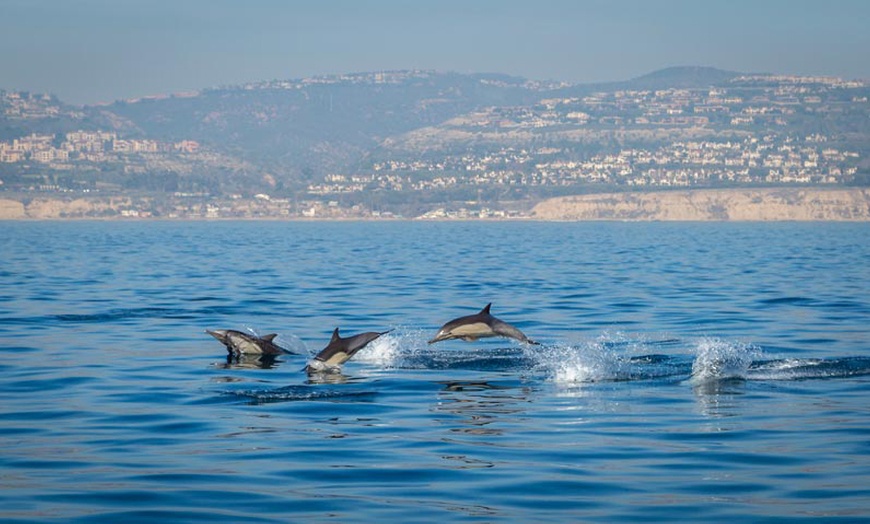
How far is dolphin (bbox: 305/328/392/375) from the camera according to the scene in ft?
68.4

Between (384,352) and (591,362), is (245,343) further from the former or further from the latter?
(591,362)

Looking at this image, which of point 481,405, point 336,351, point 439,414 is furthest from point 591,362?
point 439,414

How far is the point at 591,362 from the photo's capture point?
21.7m

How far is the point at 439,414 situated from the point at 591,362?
17.7 feet

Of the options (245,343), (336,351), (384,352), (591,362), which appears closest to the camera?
(336,351)

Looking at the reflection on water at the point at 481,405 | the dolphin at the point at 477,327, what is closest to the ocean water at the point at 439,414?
the reflection on water at the point at 481,405

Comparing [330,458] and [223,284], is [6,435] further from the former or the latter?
[223,284]

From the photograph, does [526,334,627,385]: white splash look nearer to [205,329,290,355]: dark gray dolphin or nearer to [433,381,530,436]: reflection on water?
[433,381,530,436]: reflection on water

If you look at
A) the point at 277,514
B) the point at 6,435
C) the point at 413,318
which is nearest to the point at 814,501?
the point at 277,514

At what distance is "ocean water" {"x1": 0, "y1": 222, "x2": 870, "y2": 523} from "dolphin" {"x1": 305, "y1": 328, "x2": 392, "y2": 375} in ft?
1.15

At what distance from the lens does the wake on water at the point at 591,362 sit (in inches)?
787

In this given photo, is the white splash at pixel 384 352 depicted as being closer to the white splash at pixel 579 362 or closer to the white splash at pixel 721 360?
the white splash at pixel 579 362

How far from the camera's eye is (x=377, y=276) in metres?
48.5

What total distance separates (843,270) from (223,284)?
25.7m
